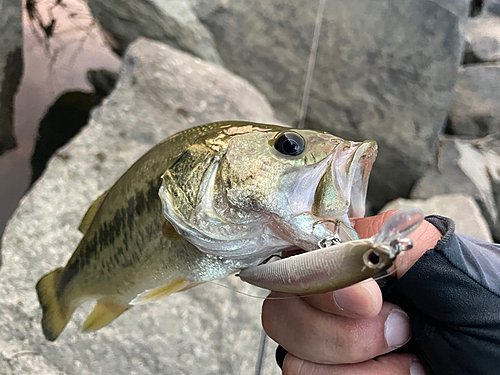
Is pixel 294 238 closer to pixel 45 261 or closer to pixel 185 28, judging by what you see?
pixel 45 261

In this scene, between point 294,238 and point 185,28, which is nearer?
point 294,238

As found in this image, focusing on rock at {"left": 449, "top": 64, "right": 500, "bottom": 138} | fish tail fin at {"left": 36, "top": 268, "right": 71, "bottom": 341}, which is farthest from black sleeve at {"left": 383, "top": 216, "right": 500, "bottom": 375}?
rock at {"left": 449, "top": 64, "right": 500, "bottom": 138}

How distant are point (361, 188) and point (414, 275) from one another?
121 mm

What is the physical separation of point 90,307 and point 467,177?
2140 millimetres

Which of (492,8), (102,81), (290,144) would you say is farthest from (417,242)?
(492,8)

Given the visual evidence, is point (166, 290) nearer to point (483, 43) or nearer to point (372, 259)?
point (372, 259)

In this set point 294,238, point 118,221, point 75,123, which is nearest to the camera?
point 294,238

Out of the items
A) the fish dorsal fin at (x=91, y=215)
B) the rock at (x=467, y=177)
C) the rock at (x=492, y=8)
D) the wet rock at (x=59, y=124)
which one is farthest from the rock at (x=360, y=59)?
the fish dorsal fin at (x=91, y=215)

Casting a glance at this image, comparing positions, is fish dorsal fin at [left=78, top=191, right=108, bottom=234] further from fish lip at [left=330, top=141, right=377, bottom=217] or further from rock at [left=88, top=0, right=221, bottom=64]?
rock at [left=88, top=0, right=221, bottom=64]

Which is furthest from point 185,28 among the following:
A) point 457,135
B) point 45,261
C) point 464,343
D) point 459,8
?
point 457,135

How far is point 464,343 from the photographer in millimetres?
401

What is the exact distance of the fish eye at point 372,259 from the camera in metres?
0.24

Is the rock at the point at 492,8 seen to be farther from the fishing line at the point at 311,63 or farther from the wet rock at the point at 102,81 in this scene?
the wet rock at the point at 102,81

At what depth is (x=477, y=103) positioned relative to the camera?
2352mm
